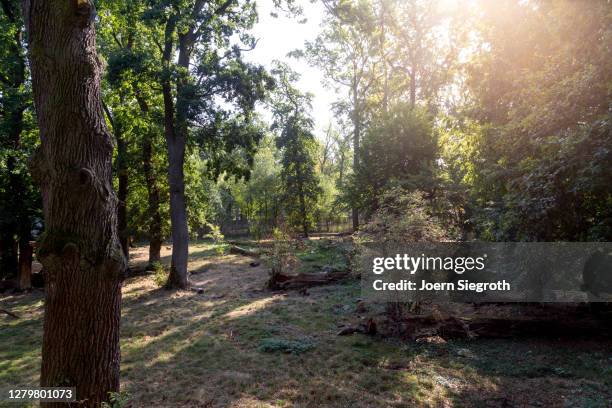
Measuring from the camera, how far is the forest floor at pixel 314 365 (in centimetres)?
504

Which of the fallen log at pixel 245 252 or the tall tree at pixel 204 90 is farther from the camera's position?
the fallen log at pixel 245 252

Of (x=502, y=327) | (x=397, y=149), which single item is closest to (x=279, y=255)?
(x=397, y=149)

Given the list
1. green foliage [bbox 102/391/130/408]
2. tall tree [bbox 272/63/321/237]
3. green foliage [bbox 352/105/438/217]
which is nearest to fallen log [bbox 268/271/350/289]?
green foliage [bbox 352/105/438/217]

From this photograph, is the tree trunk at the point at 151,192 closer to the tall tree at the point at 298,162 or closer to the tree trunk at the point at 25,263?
the tree trunk at the point at 25,263

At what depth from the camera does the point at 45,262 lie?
10.1 feet

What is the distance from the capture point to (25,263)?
45.0 ft

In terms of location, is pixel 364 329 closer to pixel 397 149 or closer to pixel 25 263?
pixel 397 149

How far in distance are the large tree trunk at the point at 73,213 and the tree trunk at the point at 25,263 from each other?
13030mm

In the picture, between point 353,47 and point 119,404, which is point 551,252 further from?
point 353,47

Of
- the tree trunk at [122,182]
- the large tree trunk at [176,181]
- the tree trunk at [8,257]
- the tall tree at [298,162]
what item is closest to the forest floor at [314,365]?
the large tree trunk at [176,181]

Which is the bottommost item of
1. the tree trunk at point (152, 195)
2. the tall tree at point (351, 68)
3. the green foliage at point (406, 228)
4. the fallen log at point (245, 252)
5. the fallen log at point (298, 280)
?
the fallen log at point (298, 280)

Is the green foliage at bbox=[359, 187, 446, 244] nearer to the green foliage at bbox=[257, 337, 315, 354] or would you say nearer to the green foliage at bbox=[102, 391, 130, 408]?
the green foliage at bbox=[257, 337, 315, 354]

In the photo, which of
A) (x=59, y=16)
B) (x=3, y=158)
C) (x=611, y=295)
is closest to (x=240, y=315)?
(x=59, y=16)

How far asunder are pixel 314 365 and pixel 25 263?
42.9ft
